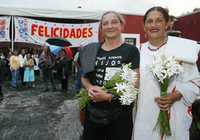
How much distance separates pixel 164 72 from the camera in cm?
285

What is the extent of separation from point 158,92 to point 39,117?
19.5 ft

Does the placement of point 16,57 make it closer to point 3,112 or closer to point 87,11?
point 87,11

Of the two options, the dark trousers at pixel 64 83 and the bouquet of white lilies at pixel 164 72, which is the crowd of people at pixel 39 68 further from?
the bouquet of white lilies at pixel 164 72

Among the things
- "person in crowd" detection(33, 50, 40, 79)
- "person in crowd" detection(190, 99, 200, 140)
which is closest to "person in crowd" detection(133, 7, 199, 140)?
"person in crowd" detection(190, 99, 200, 140)

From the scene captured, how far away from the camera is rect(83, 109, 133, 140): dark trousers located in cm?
305

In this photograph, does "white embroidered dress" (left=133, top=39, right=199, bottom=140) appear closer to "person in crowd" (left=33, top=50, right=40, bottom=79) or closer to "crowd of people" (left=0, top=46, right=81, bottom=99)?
"crowd of people" (left=0, top=46, right=81, bottom=99)

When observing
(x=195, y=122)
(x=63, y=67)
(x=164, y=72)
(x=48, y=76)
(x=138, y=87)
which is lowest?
(x=48, y=76)

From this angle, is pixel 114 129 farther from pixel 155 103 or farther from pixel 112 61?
pixel 112 61

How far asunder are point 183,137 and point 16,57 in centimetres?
1322

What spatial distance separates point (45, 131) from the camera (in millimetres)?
7074

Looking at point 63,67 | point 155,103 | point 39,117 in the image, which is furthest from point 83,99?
point 63,67

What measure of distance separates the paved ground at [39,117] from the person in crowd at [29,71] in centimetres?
235

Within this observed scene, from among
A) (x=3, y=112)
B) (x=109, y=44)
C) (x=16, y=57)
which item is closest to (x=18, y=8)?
(x=16, y=57)

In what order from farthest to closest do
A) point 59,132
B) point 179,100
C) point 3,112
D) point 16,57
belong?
point 16,57 → point 3,112 → point 59,132 → point 179,100
